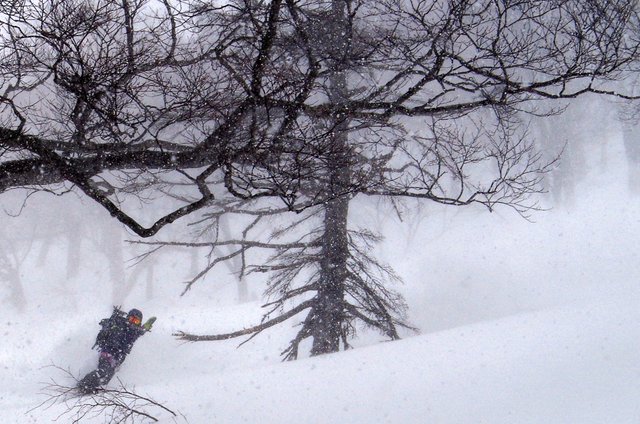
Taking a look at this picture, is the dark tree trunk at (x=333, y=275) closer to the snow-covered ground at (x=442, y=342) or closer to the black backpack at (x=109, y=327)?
the snow-covered ground at (x=442, y=342)

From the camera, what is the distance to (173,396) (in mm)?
6309

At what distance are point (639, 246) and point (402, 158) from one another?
15.9m

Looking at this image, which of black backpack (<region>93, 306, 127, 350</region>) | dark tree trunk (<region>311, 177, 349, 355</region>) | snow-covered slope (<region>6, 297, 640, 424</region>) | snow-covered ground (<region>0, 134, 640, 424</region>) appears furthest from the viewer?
black backpack (<region>93, 306, 127, 350</region>)

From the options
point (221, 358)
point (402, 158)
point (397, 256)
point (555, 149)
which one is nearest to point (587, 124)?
point (555, 149)

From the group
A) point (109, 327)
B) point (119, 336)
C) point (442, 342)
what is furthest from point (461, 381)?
point (119, 336)

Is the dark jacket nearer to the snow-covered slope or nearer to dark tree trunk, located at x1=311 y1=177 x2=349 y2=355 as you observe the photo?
the snow-covered slope

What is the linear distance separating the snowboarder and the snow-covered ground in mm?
1517

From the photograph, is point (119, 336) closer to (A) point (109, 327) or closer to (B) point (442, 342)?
(A) point (109, 327)

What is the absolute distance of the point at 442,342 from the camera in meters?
6.58

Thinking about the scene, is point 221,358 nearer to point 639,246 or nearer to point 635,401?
point 635,401

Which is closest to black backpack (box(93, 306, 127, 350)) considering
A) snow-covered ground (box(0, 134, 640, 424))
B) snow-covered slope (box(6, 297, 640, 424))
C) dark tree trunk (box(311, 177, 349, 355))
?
snow-covered ground (box(0, 134, 640, 424))

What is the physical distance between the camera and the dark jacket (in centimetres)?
1087

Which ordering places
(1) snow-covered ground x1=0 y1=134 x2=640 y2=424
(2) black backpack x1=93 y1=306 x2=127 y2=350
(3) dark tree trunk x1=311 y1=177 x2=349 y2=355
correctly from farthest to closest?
(2) black backpack x1=93 y1=306 x2=127 y2=350 → (3) dark tree trunk x1=311 y1=177 x2=349 y2=355 → (1) snow-covered ground x1=0 y1=134 x2=640 y2=424

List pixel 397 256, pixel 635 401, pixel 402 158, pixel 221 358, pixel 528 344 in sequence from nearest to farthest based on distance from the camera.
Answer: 1. pixel 635 401
2. pixel 528 344
3. pixel 221 358
4. pixel 397 256
5. pixel 402 158
